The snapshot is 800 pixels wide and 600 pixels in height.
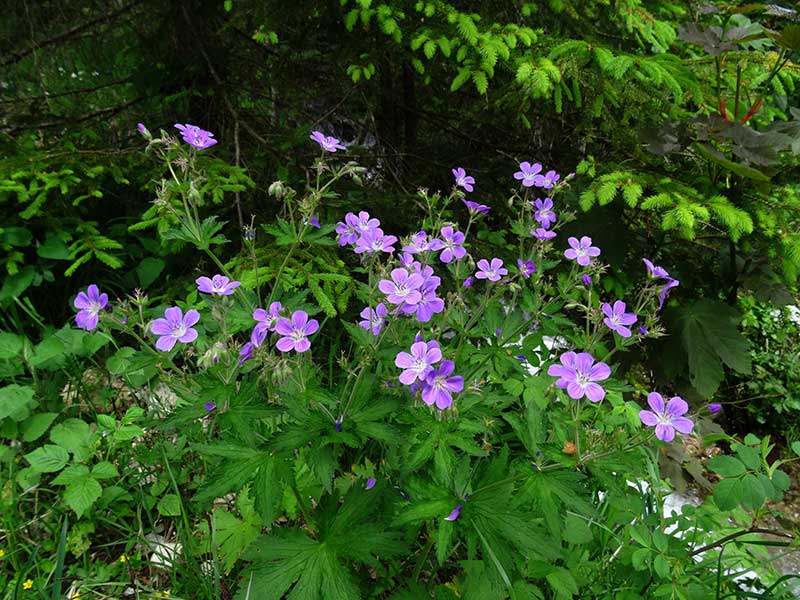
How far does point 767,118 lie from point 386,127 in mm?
2646

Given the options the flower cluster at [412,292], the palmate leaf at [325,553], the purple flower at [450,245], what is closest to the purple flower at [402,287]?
the flower cluster at [412,292]

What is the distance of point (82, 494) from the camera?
6.45ft

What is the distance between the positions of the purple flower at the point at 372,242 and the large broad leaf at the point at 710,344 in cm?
202

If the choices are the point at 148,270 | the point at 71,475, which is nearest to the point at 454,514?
the point at 71,475

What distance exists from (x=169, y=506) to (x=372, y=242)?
56.1 inches

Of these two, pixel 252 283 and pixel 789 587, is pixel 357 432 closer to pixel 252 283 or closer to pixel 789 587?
pixel 252 283

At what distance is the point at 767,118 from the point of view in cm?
369

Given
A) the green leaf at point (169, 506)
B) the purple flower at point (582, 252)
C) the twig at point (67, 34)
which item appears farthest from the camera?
the twig at point (67, 34)

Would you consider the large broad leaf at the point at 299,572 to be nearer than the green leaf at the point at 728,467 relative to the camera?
Yes

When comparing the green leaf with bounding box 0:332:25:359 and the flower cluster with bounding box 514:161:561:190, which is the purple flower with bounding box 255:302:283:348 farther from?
the green leaf with bounding box 0:332:25:359

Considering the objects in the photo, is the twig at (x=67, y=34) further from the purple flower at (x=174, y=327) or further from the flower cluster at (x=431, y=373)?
the flower cluster at (x=431, y=373)

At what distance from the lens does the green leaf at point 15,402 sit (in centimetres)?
220

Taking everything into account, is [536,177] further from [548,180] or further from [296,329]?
[296,329]

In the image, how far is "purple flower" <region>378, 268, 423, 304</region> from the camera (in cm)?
133
